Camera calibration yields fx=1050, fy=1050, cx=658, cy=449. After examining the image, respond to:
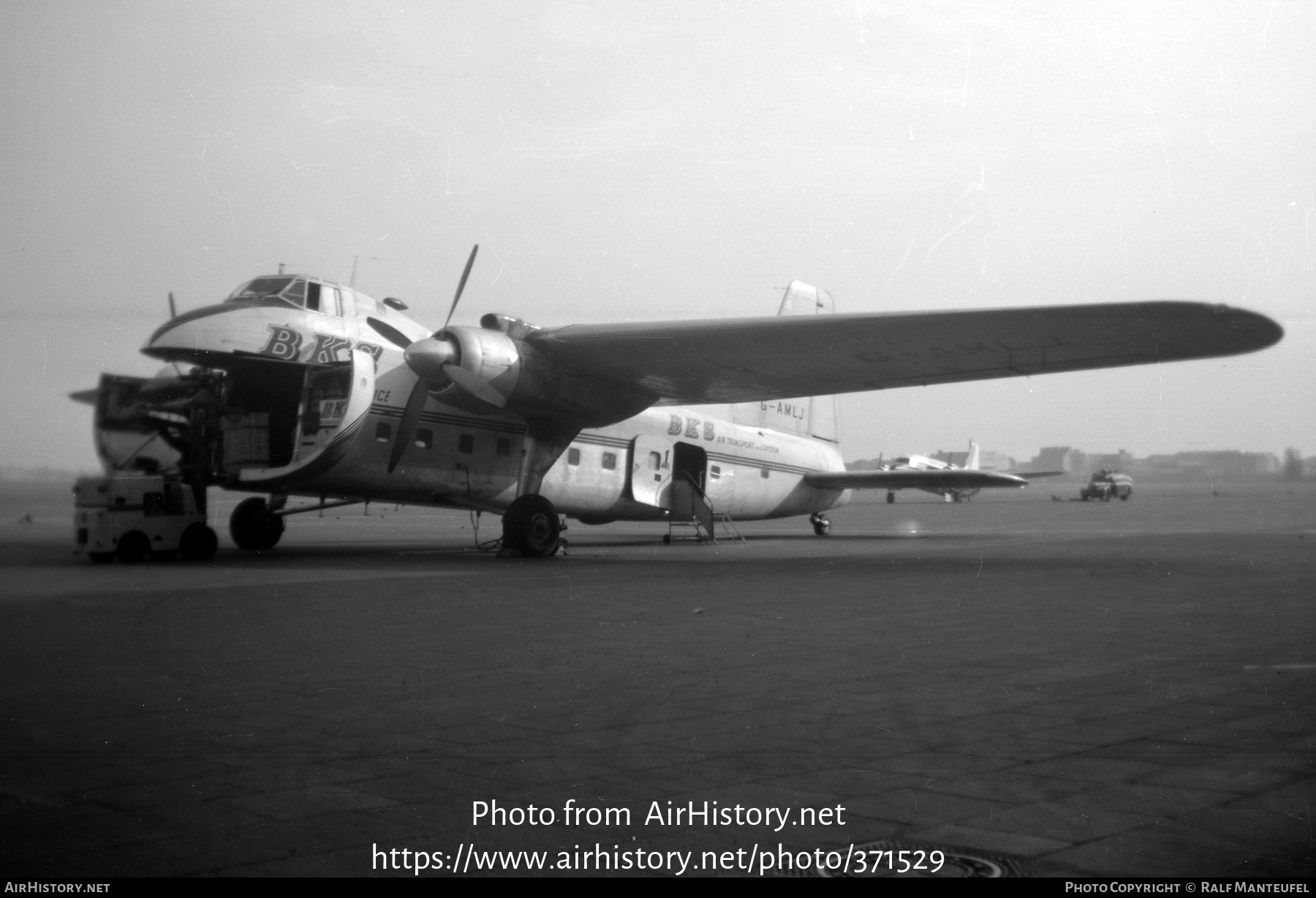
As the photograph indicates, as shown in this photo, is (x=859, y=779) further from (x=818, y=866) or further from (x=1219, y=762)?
(x=1219, y=762)

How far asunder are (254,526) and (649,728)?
1466 centimetres

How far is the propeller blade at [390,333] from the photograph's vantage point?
16.5 meters

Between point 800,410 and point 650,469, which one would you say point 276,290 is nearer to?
point 650,469

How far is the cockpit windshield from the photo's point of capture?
1495cm

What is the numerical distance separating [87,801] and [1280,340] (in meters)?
13.4

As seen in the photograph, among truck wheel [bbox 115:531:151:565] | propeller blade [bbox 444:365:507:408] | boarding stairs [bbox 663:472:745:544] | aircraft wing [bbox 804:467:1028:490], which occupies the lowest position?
truck wheel [bbox 115:531:151:565]

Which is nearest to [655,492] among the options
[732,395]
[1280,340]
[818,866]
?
[732,395]

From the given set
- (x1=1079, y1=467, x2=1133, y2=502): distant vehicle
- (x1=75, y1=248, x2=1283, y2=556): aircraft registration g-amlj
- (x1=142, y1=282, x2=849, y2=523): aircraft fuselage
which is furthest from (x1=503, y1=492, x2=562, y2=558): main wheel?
(x1=1079, y1=467, x2=1133, y2=502): distant vehicle

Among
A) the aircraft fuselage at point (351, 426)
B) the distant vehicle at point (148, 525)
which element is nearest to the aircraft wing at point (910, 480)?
the aircraft fuselage at point (351, 426)

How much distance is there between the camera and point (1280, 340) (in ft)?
41.6

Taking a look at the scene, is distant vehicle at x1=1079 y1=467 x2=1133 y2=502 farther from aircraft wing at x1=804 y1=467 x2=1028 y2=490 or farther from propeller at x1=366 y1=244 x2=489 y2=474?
propeller at x1=366 y1=244 x2=489 y2=474

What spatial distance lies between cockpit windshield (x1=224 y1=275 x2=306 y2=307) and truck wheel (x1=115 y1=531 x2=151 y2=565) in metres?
3.56

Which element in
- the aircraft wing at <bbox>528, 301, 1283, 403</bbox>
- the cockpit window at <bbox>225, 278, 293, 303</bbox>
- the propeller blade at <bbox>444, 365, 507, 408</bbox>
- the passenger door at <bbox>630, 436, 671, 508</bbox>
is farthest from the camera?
the passenger door at <bbox>630, 436, 671, 508</bbox>

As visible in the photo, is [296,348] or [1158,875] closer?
[1158,875]
